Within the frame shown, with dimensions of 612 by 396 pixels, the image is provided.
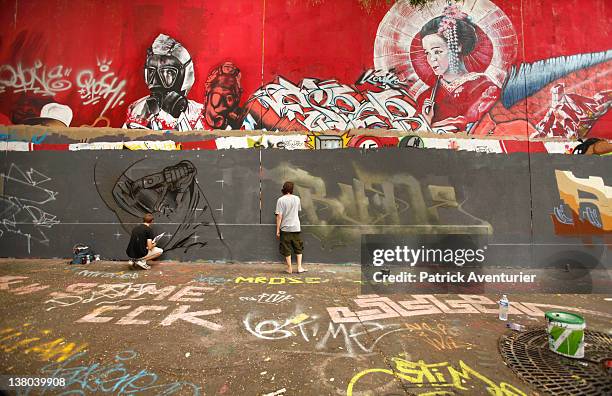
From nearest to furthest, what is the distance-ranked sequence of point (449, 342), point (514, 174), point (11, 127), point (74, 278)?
point (449, 342)
point (74, 278)
point (514, 174)
point (11, 127)

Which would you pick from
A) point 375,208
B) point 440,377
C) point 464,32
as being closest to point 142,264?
point 375,208

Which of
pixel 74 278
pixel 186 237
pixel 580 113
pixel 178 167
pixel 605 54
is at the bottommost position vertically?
pixel 74 278

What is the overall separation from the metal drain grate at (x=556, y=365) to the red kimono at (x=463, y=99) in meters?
5.38

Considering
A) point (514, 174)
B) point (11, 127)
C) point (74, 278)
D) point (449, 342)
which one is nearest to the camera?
point (449, 342)

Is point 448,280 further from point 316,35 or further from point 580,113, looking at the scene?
point 316,35

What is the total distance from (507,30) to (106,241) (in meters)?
11.4

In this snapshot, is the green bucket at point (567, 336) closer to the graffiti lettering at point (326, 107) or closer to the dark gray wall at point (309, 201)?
the dark gray wall at point (309, 201)

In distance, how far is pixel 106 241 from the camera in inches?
305

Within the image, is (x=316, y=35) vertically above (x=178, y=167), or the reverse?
(x=316, y=35)

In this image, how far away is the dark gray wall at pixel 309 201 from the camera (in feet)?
24.2

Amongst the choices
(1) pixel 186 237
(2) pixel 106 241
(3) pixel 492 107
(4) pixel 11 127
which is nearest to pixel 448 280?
(3) pixel 492 107

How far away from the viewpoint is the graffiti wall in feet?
25.3

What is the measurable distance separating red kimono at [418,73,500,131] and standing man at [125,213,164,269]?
717cm

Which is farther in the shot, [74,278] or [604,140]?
[604,140]
